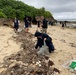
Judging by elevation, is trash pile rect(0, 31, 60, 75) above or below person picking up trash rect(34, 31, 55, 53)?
below

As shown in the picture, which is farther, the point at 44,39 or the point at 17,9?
the point at 17,9

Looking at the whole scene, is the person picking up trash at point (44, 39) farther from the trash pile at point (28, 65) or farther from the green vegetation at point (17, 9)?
the green vegetation at point (17, 9)

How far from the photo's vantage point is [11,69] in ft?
34.0

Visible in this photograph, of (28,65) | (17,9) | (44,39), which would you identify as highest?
(17,9)

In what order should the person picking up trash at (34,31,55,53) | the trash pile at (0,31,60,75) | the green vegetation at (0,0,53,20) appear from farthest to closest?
the green vegetation at (0,0,53,20) < the person picking up trash at (34,31,55,53) < the trash pile at (0,31,60,75)

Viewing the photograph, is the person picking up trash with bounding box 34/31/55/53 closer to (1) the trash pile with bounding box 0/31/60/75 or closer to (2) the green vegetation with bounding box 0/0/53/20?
(1) the trash pile with bounding box 0/31/60/75

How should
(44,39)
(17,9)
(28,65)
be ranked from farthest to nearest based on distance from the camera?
(17,9)
(44,39)
(28,65)

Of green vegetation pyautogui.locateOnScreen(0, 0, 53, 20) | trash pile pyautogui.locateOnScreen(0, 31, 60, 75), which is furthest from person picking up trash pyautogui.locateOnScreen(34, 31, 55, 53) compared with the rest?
green vegetation pyautogui.locateOnScreen(0, 0, 53, 20)

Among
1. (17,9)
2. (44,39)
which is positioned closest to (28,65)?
(44,39)

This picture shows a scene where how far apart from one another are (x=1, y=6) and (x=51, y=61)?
3288 cm

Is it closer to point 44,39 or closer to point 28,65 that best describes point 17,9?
point 44,39

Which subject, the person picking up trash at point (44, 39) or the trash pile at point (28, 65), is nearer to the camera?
the trash pile at point (28, 65)

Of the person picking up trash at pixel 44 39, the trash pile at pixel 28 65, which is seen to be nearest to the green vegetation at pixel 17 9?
the person picking up trash at pixel 44 39

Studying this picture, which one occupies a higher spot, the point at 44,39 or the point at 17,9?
the point at 17,9
